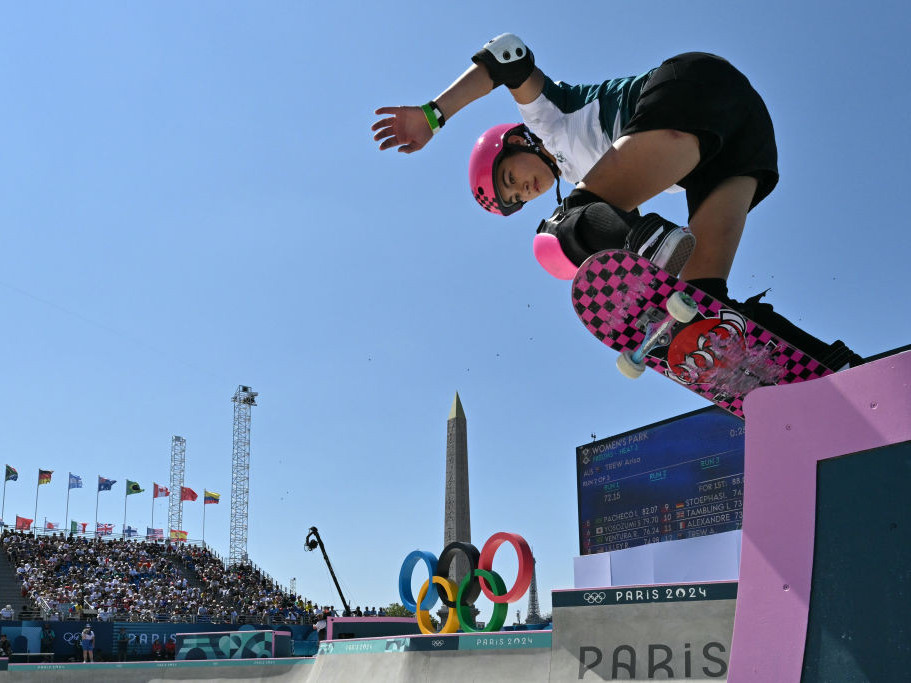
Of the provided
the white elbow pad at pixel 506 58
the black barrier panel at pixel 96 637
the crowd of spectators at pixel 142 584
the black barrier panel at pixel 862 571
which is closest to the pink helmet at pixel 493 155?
the white elbow pad at pixel 506 58

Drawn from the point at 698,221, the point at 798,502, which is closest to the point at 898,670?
→ the point at 798,502

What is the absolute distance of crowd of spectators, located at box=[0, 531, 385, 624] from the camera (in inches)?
1159

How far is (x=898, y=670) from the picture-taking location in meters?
1.85

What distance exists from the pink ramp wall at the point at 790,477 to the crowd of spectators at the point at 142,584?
26749mm

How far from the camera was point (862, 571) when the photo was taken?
1972 mm

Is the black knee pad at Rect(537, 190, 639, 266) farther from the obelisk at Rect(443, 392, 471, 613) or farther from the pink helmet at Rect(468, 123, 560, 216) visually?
the obelisk at Rect(443, 392, 471, 613)

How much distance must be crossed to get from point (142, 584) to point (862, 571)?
35117 millimetres

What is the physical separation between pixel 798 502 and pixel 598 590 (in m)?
6.38

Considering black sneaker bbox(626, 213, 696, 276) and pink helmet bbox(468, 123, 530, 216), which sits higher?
pink helmet bbox(468, 123, 530, 216)

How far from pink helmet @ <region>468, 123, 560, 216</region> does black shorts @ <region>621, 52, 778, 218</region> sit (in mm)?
751

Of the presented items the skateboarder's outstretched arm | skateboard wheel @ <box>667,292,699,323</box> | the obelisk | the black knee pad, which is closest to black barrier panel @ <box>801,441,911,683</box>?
skateboard wheel @ <box>667,292,699,323</box>

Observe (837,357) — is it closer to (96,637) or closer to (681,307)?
(681,307)

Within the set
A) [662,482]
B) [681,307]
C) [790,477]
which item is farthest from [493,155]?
[662,482]

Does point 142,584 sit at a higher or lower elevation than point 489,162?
lower
